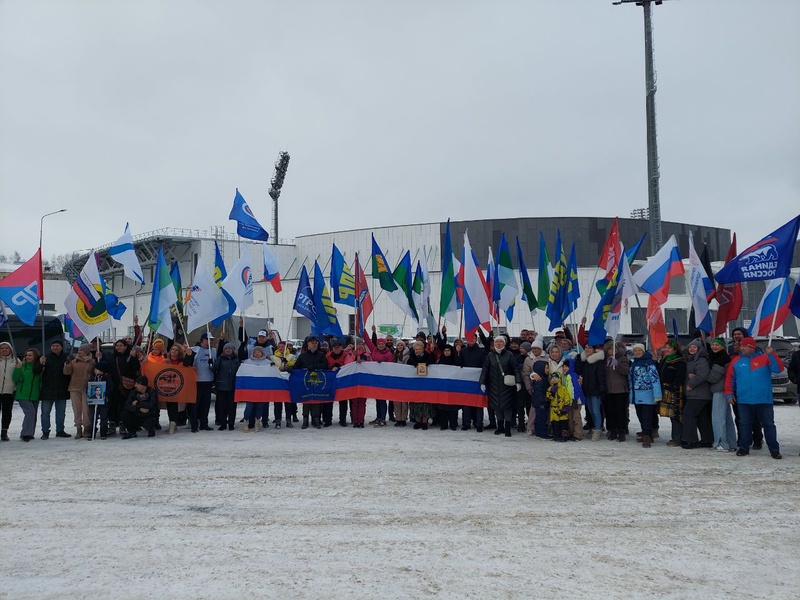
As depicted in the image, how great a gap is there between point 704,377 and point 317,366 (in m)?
7.32

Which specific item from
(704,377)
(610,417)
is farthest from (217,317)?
(704,377)

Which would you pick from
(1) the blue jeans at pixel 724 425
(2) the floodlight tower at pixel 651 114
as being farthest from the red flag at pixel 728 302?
(2) the floodlight tower at pixel 651 114

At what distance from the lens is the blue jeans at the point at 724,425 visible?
36.5 feet

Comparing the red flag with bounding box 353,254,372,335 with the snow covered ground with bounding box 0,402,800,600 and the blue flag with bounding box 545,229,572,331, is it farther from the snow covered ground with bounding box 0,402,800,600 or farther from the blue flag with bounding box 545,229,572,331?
the snow covered ground with bounding box 0,402,800,600

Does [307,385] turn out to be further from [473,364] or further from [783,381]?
[783,381]

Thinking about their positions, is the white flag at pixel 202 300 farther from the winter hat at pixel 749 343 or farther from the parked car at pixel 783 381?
the parked car at pixel 783 381

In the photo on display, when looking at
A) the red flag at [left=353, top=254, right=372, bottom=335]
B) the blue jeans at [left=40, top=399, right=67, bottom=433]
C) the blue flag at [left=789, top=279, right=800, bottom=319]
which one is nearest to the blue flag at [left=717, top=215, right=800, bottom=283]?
the blue flag at [left=789, top=279, right=800, bottom=319]

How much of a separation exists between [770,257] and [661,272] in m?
2.31

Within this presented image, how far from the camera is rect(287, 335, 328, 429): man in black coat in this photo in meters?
14.2

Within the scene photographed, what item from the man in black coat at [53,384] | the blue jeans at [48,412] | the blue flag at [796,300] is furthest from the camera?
the blue jeans at [48,412]

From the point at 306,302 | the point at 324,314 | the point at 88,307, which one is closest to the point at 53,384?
the point at 88,307

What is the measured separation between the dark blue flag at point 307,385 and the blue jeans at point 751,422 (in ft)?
25.2

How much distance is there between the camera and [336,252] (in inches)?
624

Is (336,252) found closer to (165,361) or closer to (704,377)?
(165,361)
